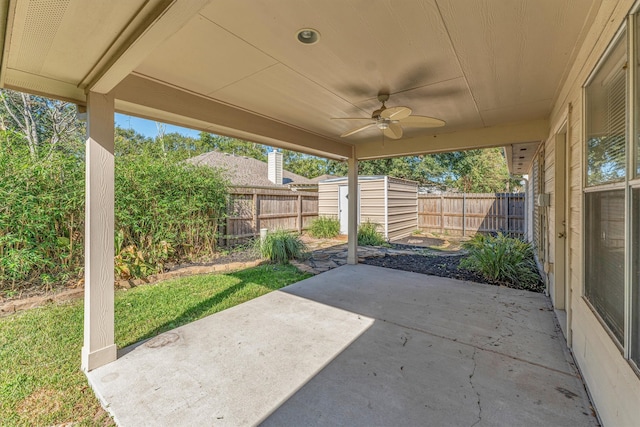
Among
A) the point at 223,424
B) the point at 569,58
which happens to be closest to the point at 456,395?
the point at 223,424

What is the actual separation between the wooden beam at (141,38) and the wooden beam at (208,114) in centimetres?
47

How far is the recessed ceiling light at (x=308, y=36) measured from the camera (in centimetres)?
192

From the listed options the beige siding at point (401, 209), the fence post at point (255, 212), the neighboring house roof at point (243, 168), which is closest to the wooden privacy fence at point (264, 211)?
the fence post at point (255, 212)

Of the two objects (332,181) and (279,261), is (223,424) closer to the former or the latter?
(279,261)

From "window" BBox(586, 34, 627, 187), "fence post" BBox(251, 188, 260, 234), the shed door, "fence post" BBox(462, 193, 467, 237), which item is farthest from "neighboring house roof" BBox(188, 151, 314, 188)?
"window" BBox(586, 34, 627, 187)

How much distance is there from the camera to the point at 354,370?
7.41 ft

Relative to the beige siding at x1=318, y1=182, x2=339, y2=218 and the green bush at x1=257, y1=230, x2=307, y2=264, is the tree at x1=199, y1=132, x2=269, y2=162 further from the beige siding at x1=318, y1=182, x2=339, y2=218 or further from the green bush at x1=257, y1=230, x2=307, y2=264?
the green bush at x1=257, y1=230, x2=307, y2=264

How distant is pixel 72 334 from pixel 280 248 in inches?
145

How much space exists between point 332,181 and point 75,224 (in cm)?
759

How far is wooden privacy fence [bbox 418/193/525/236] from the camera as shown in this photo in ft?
32.8

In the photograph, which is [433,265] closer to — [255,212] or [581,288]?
[581,288]

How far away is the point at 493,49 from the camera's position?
2172 mm

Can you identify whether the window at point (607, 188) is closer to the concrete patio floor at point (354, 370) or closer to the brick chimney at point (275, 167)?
the concrete patio floor at point (354, 370)

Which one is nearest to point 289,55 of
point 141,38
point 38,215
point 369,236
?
point 141,38
